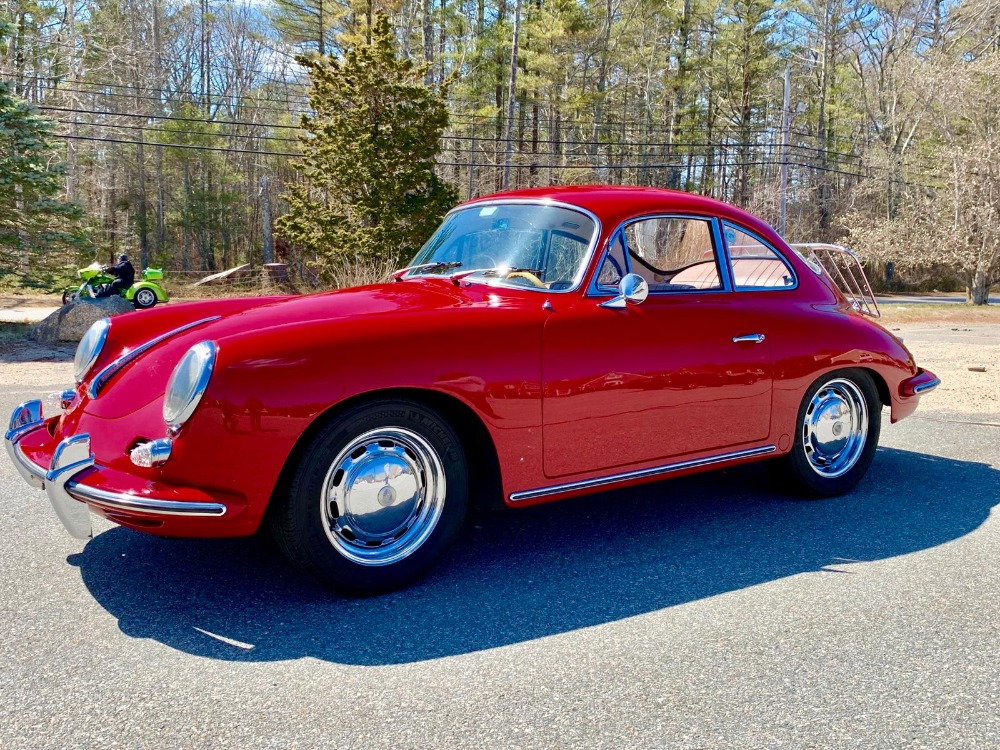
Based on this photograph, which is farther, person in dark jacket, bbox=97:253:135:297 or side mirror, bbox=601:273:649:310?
person in dark jacket, bbox=97:253:135:297

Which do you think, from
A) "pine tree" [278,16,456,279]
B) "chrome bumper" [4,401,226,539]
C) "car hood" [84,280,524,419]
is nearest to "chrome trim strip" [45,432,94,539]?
"chrome bumper" [4,401,226,539]

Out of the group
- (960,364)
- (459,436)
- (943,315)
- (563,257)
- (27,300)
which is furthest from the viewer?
Answer: (943,315)

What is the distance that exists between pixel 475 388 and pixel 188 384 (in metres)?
1.07

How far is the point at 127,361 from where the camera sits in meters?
3.64

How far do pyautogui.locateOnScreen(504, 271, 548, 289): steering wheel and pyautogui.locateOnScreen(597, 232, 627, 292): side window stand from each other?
0.88ft

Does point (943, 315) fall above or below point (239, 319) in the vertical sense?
below

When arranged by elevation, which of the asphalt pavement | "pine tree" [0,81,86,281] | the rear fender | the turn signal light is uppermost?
"pine tree" [0,81,86,281]

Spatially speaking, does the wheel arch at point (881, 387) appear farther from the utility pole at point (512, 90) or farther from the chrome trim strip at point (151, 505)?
the utility pole at point (512, 90)

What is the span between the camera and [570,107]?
132ft

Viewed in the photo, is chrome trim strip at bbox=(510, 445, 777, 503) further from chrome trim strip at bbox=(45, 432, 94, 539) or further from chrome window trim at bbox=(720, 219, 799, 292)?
chrome trim strip at bbox=(45, 432, 94, 539)

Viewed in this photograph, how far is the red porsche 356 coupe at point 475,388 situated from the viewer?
291 centimetres

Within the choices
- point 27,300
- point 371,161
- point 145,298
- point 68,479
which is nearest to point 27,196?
point 145,298

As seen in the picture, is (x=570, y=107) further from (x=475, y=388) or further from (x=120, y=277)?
(x=475, y=388)

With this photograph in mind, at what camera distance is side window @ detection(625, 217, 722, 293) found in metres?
Answer: 4.17
